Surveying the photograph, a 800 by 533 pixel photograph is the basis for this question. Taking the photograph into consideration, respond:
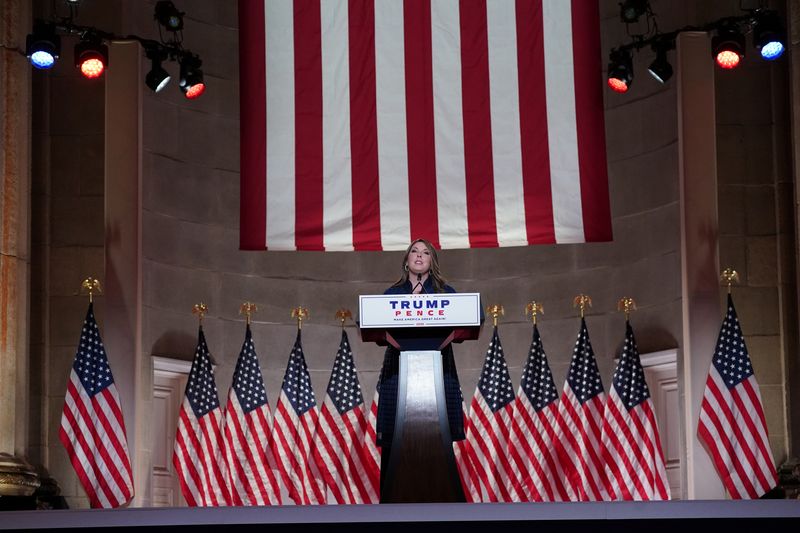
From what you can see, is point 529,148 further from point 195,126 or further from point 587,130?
point 195,126

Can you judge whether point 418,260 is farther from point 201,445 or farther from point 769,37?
point 769,37

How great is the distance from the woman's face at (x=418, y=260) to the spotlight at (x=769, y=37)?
3537 millimetres

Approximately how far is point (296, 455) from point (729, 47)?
14.5 feet

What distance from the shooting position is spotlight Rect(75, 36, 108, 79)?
34.2 feet

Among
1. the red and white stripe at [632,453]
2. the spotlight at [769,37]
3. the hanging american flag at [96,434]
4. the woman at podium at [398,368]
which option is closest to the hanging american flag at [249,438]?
the hanging american flag at [96,434]

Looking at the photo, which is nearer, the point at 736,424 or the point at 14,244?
the point at 736,424

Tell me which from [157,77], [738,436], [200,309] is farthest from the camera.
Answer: [200,309]

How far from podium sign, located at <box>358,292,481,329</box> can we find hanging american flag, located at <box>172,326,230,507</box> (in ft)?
10.4

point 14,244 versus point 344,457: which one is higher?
point 14,244

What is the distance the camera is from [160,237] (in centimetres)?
1184

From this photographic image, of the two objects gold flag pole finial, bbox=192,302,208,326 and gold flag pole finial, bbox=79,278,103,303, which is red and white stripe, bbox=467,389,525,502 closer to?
gold flag pole finial, bbox=192,302,208,326

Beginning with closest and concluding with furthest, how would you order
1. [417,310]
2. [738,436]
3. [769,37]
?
[417,310] → [738,436] → [769,37]

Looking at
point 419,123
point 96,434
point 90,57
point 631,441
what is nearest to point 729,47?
point 419,123

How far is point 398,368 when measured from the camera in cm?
828
